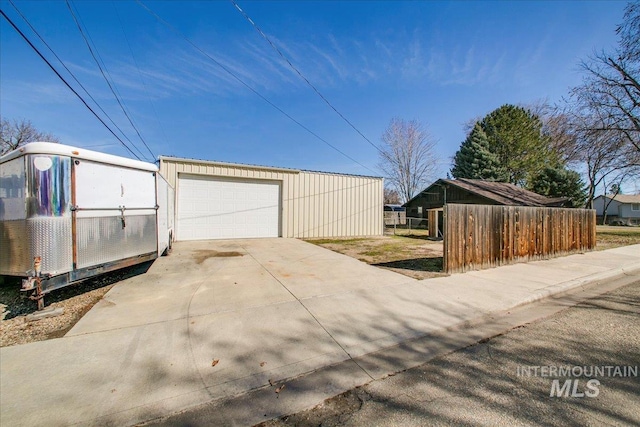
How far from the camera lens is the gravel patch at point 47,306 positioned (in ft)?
10.2

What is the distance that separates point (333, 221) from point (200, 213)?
6.26m

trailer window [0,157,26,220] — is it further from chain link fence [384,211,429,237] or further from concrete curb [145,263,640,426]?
chain link fence [384,211,429,237]

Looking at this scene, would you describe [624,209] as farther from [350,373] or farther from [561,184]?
[350,373]

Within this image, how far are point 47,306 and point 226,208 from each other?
7685mm

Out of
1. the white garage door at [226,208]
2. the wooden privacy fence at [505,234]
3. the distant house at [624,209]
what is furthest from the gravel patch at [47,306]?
the distant house at [624,209]

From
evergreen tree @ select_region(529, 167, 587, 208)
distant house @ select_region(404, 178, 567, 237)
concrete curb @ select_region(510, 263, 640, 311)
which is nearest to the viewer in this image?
concrete curb @ select_region(510, 263, 640, 311)

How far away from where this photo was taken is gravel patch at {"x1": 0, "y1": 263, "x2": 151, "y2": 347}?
312 cm

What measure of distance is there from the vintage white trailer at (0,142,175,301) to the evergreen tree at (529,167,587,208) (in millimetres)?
33865

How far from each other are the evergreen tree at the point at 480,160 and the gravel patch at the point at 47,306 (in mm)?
30784

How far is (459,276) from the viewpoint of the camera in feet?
19.1

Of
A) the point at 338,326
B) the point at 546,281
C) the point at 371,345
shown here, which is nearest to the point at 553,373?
the point at 371,345

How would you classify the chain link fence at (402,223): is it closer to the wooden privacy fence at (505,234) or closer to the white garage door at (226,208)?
the white garage door at (226,208)

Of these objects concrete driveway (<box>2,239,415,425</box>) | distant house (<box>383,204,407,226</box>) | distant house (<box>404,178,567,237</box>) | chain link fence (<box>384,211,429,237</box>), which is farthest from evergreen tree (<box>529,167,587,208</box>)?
concrete driveway (<box>2,239,415,425</box>)

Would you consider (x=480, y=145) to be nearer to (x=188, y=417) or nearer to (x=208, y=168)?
(x=208, y=168)
